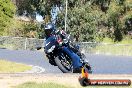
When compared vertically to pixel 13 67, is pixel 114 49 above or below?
below

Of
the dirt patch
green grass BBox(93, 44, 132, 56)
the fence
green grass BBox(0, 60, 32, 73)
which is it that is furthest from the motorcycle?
green grass BBox(93, 44, 132, 56)

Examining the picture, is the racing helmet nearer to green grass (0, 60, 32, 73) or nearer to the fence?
green grass (0, 60, 32, 73)

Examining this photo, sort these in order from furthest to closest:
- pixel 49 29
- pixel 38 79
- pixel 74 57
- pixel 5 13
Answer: pixel 5 13
pixel 74 57
pixel 49 29
pixel 38 79

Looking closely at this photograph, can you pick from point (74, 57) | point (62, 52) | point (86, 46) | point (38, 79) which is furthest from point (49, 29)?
point (86, 46)

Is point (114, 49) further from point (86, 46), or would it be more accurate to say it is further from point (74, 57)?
point (74, 57)

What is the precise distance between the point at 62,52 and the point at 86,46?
25.2 m

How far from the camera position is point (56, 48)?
49.0 ft

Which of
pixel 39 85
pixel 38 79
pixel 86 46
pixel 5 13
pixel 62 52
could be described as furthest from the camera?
pixel 5 13

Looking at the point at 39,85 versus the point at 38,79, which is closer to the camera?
the point at 39,85

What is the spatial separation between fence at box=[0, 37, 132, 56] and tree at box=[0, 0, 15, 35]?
15.3ft

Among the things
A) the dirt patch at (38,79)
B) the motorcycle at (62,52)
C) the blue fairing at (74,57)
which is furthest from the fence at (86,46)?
the dirt patch at (38,79)

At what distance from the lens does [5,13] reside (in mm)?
49125

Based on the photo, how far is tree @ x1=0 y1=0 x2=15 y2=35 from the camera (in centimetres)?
4794

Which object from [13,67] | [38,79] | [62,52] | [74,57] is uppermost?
[62,52]
